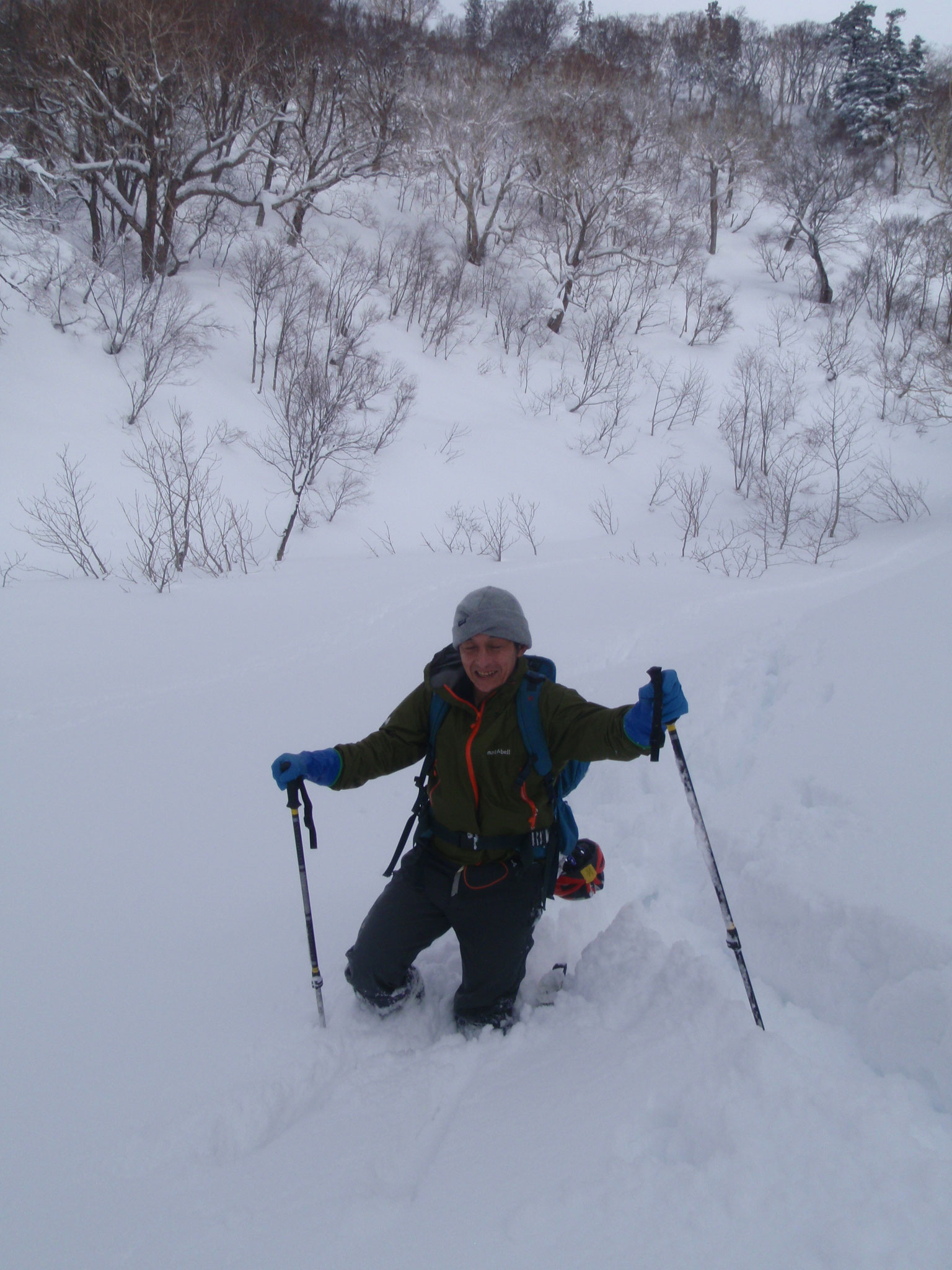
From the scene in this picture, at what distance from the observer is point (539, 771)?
7.91ft

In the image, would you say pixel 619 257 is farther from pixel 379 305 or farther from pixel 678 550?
pixel 678 550

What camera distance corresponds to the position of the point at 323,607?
27.4 ft

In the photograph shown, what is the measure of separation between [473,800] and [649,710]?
0.75 metres

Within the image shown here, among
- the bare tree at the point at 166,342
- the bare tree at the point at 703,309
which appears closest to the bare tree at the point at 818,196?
the bare tree at the point at 703,309

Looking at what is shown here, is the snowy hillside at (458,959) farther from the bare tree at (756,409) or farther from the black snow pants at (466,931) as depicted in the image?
the bare tree at (756,409)

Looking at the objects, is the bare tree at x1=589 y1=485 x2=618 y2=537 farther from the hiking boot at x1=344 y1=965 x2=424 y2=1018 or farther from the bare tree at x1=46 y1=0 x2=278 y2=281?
the hiking boot at x1=344 y1=965 x2=424 y2=1018

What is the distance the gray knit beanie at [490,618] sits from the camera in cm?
236

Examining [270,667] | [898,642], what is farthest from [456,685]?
[270,667]

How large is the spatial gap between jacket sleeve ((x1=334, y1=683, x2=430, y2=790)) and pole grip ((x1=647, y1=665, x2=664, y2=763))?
0.85 m

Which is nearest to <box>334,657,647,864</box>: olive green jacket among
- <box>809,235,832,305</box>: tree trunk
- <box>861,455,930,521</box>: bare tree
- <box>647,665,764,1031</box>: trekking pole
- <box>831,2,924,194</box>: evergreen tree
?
<box>647,665,764,1031</box>: trekking pole

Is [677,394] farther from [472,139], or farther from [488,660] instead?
[488,660]

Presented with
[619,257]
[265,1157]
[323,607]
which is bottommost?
[323,607]

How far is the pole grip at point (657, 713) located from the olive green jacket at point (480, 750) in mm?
180

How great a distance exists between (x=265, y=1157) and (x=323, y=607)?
6.72m
